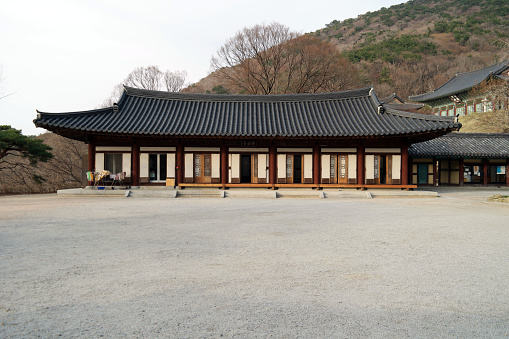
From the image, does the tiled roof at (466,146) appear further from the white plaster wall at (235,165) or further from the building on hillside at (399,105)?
the building on hillside at (399,105)

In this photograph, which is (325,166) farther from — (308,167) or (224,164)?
A: (224,164)

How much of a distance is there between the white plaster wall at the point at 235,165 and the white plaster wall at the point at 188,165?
2.31 m

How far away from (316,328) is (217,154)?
15846mm

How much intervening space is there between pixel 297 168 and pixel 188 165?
6.33 metres

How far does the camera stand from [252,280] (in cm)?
429

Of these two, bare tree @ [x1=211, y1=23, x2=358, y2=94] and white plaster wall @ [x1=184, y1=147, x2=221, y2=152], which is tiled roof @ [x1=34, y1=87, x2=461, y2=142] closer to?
white plaster wall @ [x1=184, y1=147, x2=221, y2=152]

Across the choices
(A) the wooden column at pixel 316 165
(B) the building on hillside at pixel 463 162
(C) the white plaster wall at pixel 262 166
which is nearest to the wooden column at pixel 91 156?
(C) the white plaster wall at pixel 262 166

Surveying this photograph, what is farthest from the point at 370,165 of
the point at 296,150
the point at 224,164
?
the point at 224,164

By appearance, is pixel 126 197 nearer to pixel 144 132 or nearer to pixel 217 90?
pixel 144 132

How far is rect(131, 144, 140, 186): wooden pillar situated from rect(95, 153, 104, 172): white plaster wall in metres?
1.72

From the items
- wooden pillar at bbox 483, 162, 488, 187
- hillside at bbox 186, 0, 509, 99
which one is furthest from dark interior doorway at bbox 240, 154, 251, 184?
hillside at bbox 186, 0, 509, 99

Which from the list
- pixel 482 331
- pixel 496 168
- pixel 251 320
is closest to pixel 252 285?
pixel 251 320

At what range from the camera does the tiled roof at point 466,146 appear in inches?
922

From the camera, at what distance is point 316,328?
3.05 meters
